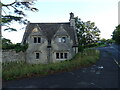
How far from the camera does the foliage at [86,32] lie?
153 feet

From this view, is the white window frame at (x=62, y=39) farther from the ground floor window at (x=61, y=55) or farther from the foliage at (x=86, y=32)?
the foliage at (x=86, y=32)

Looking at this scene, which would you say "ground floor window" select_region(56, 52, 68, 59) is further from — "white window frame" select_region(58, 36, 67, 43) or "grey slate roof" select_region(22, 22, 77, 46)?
"grey slate roof" select_region(22, 22, 77, 46)

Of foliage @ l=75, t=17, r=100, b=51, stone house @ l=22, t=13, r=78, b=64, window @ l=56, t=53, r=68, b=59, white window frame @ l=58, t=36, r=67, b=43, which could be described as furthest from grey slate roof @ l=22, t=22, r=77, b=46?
foliage @ l=75, t=17, r=100, b=51

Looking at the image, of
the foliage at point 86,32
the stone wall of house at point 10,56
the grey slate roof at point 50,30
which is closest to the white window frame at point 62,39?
the grey slate roof at point 50,30

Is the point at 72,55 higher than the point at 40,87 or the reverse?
higher

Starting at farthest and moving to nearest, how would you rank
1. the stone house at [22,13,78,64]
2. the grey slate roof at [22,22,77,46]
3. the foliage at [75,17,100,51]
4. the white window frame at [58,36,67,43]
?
the foliage at [75,17,100,51]
the grey slate roof at [22,22,77,46]
the white window frame at [58,36,67,43]
the stone house at [22,13,78,64]

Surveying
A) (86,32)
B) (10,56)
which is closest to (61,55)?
(10,56)

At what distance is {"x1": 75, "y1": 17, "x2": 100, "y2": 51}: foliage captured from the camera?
46.7 meters

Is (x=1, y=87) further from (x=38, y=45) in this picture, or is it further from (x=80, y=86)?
(x=38, y=45)

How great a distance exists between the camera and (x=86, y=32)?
48969 mm

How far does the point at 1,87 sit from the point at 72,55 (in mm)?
15154

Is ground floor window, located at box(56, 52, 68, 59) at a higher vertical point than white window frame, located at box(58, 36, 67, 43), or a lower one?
lower

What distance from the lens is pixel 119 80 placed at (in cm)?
1209

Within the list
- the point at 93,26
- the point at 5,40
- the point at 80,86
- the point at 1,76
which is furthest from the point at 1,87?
the point at 93,26
